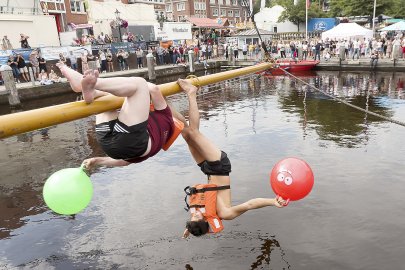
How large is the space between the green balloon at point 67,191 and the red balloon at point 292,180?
1942 millimetres

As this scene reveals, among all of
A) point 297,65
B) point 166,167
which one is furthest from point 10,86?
point 297,65

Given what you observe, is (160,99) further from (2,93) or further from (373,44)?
(373,44)

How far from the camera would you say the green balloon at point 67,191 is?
341cm

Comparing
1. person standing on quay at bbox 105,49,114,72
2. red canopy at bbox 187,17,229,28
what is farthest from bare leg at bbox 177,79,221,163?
red canopy at bbox 187,17,229,28

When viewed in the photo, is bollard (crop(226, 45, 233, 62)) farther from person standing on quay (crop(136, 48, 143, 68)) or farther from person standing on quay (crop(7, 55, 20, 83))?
person standing on quay (crop(7, 55, 20, 83))

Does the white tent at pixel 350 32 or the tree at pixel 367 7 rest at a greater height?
the tree at pixel 367 7

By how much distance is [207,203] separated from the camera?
444 cm

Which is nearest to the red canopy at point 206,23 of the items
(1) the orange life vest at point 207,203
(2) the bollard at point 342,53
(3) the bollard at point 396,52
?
(2) the bollard at point 342,53

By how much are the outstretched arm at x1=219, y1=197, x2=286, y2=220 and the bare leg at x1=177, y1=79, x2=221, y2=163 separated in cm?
66

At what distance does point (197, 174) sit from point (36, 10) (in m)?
30.9

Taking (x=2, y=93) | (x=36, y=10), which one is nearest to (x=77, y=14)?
(x=36, y=10)

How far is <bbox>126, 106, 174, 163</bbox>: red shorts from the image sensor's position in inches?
140

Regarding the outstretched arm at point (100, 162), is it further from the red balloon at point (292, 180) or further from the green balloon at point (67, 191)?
the red balloon at point (292, 180)

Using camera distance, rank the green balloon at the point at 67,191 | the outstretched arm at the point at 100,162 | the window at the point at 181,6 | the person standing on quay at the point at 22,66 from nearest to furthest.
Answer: the green balloon at the point at 67,191 < the outstretched arm at the point at 100,162 < the person standing on quay at the point at 22,66 < the window at the point at 181,6
